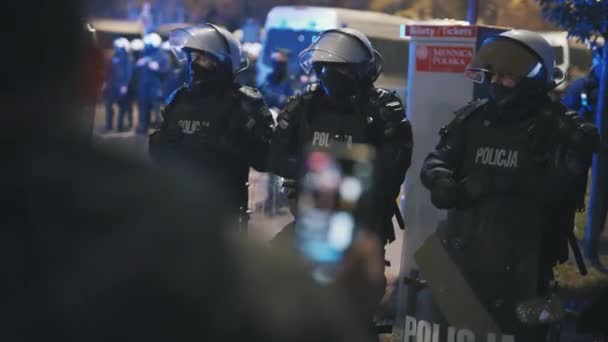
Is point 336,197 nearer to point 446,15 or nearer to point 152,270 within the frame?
point 152,270

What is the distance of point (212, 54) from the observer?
5711mm

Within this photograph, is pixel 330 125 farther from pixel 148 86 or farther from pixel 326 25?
pixel 148 86

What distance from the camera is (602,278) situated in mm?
7969

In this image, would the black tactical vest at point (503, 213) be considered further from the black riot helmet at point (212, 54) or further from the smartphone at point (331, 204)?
the smartphone at point (331, 204)

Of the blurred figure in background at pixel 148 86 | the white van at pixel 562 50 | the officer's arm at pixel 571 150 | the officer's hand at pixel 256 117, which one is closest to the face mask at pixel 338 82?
the officer's hand at pixel 256 117

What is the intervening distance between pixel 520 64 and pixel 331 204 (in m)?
3.11

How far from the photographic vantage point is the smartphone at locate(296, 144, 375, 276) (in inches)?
64.1

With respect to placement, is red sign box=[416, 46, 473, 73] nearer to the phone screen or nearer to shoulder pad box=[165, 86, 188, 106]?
shoulder pad box=[165, 86, 188, 106]

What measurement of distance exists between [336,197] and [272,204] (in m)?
7.42

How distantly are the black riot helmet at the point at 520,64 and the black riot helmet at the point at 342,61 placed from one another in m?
0.68

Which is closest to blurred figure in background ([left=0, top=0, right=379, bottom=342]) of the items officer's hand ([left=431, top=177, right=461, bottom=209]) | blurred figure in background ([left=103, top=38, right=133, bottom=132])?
officer's hand ([left=431, top=177, right=461, bottom=209])

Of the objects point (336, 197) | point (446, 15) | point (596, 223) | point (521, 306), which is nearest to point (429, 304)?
point (521, 306)

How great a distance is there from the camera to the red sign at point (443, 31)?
5.75m

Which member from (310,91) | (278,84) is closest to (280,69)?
(278,84)
